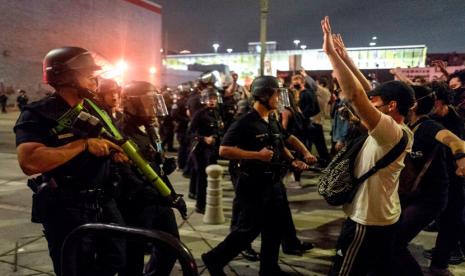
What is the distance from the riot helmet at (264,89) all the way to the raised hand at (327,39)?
113cm

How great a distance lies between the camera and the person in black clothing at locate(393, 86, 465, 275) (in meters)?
3.57

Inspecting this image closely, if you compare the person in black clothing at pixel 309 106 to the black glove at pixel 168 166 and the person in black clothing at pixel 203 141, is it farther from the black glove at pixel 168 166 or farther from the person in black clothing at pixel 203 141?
the black glove at pixel 168 166

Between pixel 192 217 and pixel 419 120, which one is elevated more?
pixel 419 120

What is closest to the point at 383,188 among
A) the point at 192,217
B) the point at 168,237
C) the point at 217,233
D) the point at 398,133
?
the point at 398,133

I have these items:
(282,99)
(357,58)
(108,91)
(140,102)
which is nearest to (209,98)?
(282,99)

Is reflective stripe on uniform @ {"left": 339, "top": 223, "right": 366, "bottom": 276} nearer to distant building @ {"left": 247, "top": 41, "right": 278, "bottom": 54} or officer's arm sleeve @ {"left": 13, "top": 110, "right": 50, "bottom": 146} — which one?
officer's arm sleeve @ {"left": 13, "top": 110, "right": 50, "bottom": 146}

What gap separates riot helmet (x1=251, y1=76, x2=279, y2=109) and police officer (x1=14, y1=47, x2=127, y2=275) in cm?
171

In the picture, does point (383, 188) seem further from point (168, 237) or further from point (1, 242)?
point (1, 242)

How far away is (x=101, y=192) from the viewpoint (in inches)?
104

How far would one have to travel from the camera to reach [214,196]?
5.75 meters

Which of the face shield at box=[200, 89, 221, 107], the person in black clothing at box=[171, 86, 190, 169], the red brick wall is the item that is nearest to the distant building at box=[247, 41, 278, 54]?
the red brick wall

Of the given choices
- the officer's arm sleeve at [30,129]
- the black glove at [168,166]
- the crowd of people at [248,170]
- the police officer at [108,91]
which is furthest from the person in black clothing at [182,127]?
the officer's arm sleeve at [30,129]

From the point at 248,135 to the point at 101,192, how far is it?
1.66 metres

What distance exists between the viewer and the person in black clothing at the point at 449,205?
167 inches
